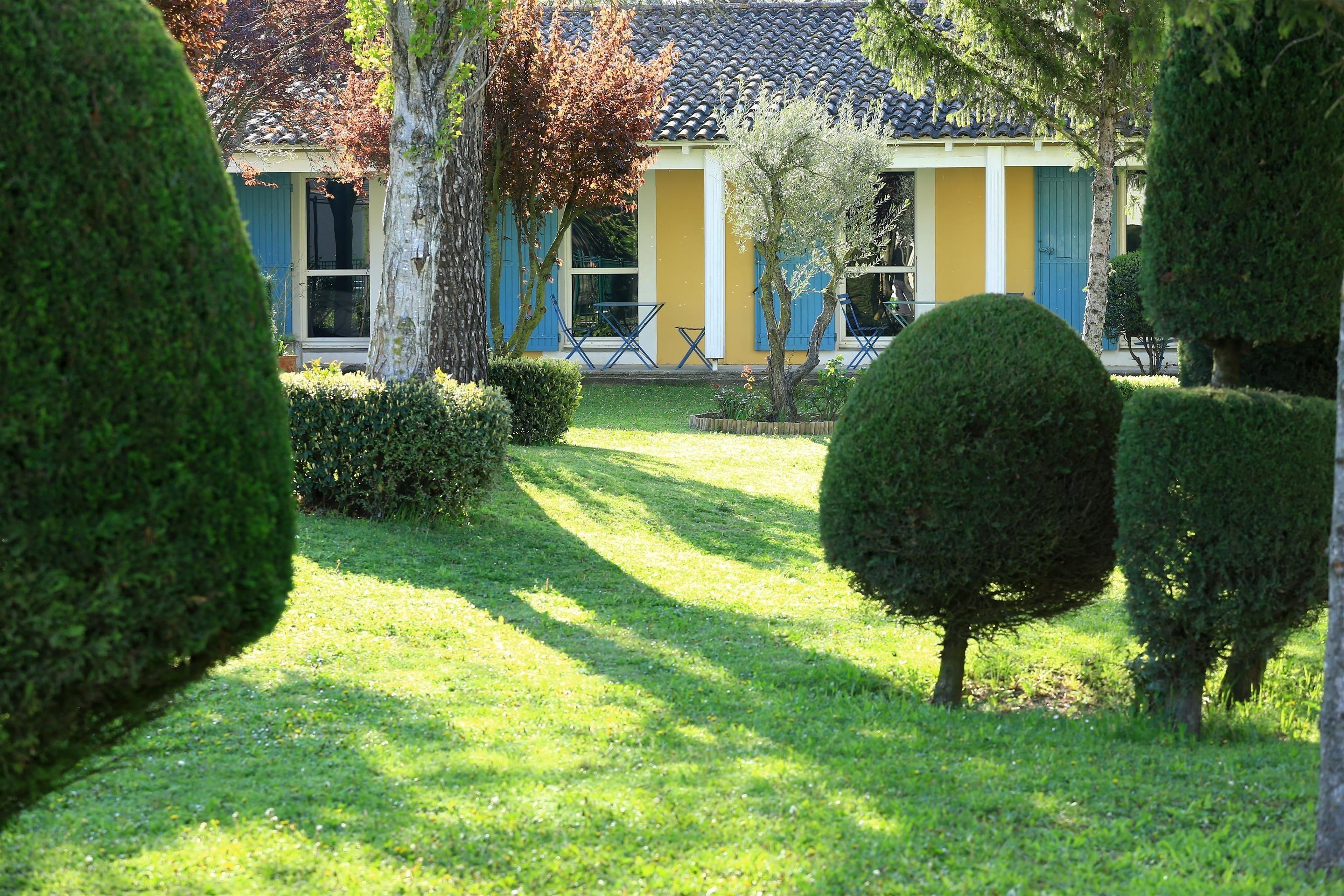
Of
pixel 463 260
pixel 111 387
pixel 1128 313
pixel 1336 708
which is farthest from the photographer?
pixel 1128 313

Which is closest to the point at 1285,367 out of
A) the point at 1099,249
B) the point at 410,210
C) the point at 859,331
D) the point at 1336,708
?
the point at 1336,708

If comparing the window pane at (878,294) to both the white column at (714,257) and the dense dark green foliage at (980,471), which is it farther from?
the dense dark green foliage at (980,471)

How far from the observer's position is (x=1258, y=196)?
4.43m

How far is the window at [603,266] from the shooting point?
1900 centimetres

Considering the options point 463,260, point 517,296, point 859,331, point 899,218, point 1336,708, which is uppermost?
point 899,218

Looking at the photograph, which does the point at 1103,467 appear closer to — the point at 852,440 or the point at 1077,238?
the point at 852,440

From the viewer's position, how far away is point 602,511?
9094 mm

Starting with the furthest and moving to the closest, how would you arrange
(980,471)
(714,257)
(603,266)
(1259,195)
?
(603,266)
(714,257)
(980,471)
(1259,195)

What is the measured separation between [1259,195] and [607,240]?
15128 mm

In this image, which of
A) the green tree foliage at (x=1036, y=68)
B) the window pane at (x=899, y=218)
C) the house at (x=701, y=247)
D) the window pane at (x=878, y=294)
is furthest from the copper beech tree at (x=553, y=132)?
the window pane at (x=899, y=218)

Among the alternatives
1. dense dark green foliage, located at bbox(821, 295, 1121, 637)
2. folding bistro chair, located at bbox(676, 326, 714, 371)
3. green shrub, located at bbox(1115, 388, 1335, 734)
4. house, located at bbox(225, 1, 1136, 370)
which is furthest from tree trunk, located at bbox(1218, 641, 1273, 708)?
house, located at bbox(225, 1, 1136, 370)

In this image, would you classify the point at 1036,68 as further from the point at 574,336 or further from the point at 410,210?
the point at 574,336

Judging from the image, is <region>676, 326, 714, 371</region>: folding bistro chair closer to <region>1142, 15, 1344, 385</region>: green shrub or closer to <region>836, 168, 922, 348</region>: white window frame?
<region>836, 168, 922, 348</region>: white window frame

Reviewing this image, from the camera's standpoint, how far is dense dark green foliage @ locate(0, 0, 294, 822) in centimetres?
223
